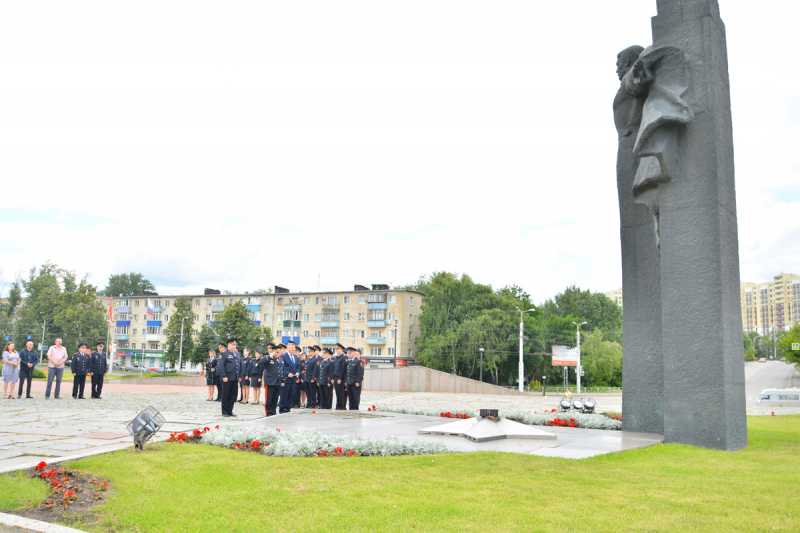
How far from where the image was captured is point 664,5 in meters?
8.73

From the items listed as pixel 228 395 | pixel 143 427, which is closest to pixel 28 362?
pixel 228 395

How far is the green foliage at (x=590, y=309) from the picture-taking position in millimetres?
69875

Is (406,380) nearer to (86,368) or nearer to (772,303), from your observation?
(86,368)

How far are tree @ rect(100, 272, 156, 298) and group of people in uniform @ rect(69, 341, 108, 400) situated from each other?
7686 cm

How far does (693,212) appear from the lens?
809cm

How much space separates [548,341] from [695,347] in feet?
165

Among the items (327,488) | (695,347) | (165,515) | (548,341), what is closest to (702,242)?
(695,347)

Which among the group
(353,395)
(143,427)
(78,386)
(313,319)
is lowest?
(78,386)

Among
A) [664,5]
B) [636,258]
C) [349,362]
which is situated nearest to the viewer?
[664,5]

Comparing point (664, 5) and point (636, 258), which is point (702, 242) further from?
point (664, 5)

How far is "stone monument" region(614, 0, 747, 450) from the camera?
7.71 meters

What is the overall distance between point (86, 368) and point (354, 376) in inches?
351

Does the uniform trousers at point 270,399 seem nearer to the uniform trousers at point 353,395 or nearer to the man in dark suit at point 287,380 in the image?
the man in dark suit at point 287,380

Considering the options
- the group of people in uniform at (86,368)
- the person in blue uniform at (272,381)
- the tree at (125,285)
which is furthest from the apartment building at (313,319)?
the person in blue uniform at (272,381)
